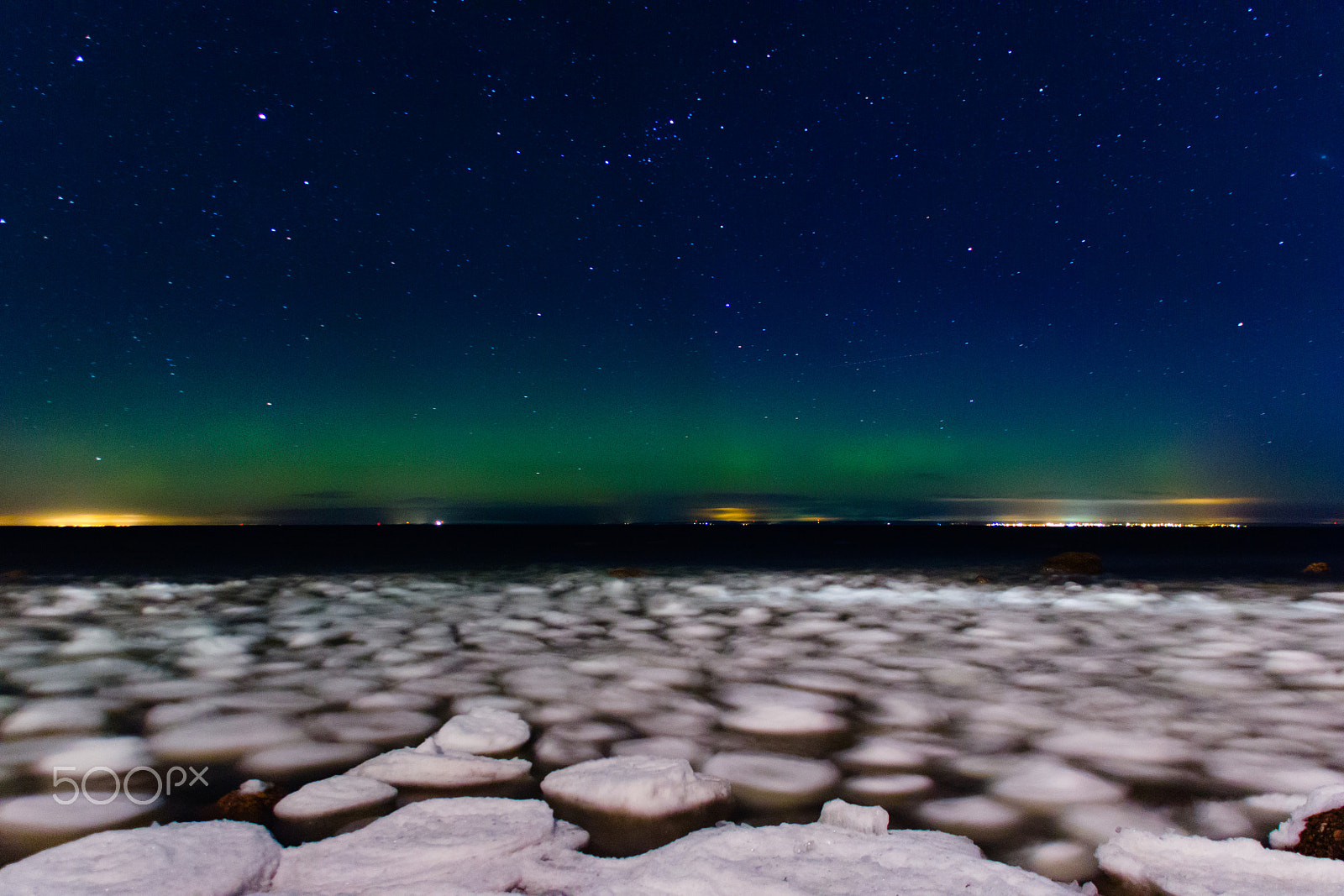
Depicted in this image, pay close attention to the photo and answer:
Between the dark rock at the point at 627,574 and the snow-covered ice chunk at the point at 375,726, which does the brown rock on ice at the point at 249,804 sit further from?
the dark rock at the point at 627,574

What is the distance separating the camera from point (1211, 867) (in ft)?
4.14

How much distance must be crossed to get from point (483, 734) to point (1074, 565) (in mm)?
8193

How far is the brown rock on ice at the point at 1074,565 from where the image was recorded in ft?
26.0

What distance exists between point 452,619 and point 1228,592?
669 centimetres

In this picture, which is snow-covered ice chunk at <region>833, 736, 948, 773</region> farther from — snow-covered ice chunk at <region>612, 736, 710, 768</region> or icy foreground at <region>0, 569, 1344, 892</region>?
snow-covered ice chunk at <region>612, 736, 710, 768</region>

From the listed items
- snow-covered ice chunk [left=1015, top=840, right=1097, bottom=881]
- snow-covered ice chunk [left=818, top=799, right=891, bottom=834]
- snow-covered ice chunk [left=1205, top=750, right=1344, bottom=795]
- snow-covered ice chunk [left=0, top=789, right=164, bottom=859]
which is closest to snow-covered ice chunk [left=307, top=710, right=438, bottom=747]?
snow-covered ice chunk [left=0, top=789, right=164, bottom=859]

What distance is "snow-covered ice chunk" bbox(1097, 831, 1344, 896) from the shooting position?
118cm

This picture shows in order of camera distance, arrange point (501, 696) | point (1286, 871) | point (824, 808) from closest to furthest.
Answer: point (1286, 871), point (824, 808), point (501, 696)

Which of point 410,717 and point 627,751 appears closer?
point 627,751

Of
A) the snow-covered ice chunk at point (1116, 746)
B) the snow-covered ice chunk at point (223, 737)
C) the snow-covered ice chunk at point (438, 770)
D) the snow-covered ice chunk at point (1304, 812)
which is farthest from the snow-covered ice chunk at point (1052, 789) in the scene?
the snow-covered ice chunk at point (223, 737)

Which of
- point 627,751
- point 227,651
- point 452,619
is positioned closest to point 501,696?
point 627,751

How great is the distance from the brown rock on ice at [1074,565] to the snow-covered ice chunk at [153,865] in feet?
27.7

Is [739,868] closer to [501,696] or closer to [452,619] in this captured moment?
[501,696]

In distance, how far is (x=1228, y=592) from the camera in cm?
611
